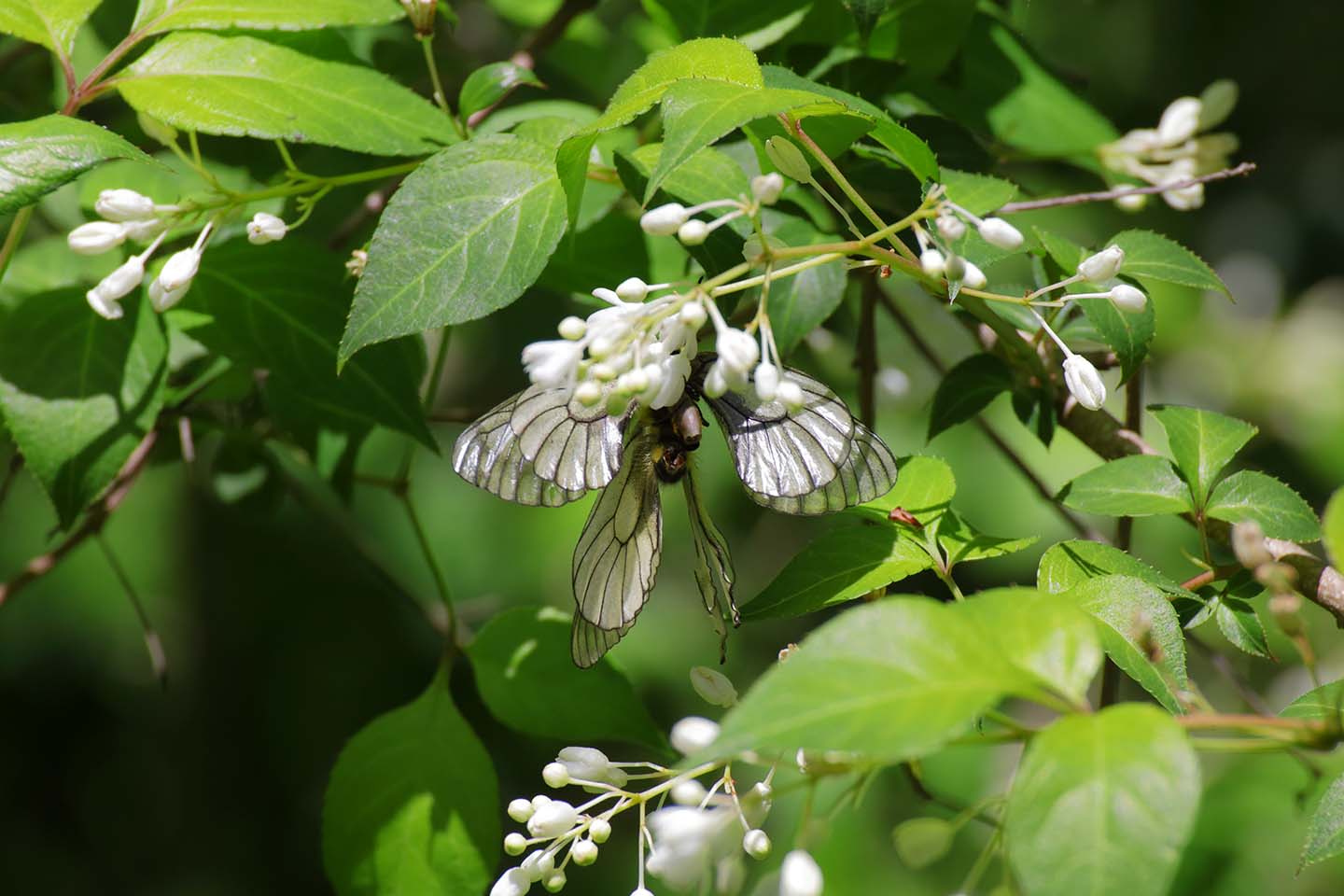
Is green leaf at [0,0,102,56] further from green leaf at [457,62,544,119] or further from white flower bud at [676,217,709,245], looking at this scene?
white flower bud at [676,217,709,245]

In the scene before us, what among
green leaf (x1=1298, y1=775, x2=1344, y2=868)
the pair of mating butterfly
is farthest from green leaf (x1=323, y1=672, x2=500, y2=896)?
green leaf (x1=1298, y1=775, x2=1344, y2=868)

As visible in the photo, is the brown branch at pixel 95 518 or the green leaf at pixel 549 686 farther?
the brown branch at pixel 95 518

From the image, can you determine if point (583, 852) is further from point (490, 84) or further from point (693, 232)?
point (490, 84)

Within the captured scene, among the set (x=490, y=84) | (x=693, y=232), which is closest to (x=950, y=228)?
(x=693, y=232)

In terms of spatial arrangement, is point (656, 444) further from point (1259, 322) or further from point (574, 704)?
point (1259, 322)

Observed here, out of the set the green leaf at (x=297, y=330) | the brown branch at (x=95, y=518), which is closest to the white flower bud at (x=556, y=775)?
the green leaf at (x=297, y=330)

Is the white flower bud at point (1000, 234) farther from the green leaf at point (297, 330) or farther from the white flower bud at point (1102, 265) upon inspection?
the green leaf at point (297, 330)
